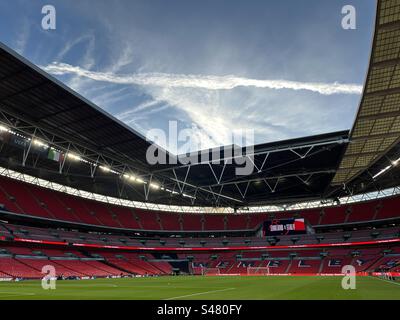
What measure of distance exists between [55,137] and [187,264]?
136 feet

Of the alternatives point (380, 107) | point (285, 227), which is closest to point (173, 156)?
point (380, 107)

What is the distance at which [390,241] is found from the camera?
172 feet

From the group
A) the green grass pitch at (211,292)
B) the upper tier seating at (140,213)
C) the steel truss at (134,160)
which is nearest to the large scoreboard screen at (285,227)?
the upper tier seating at (140,213)

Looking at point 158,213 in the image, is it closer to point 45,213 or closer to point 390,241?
point 45,213

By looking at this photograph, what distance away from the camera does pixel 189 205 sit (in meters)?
78.2

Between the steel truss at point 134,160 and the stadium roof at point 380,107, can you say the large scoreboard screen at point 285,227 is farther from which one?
the stadium roof at point 380,107

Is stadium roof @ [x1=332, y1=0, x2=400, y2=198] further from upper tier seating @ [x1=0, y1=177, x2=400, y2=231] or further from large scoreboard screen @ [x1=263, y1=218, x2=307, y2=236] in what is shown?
large scoreboard screen @ [x1=263, y1=218, x2=307, y2=236]

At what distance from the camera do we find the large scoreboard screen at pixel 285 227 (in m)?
62.0

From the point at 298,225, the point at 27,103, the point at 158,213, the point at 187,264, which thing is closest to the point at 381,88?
the point at 27,103

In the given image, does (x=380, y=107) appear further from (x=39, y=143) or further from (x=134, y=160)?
(x=39, y=143)

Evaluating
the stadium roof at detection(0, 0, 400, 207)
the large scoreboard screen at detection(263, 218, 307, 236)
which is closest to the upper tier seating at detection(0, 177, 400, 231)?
the stadium roof at detection(0, 0, 400, 207)

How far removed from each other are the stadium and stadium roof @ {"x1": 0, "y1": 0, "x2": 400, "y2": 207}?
16cm

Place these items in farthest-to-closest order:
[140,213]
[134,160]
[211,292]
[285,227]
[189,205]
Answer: [189,205], [140,213], [285,227], [134,160], [211,292]

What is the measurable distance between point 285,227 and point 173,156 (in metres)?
32.6
